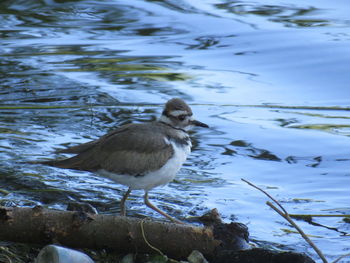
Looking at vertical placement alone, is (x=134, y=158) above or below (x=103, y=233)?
above

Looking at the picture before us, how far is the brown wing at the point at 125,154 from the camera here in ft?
21.2

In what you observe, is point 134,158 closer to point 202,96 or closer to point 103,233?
point 103,233

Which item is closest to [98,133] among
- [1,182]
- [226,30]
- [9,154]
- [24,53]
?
[9,154]

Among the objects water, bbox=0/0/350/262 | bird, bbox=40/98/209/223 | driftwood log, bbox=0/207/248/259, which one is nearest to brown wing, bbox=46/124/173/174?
bird, bbox=40/98/209/223

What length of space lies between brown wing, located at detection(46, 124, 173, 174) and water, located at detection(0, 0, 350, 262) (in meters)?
0.65

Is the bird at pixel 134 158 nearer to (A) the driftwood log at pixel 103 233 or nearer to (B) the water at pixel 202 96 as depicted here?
(B) the water at pixel 202 96

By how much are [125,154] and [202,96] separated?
419 cm

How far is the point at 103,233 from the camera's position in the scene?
5.45 meters

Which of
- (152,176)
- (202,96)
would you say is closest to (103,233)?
(152,176)

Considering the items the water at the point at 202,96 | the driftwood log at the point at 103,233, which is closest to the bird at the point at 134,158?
the water at the point at 202,96

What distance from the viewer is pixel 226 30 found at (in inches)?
530

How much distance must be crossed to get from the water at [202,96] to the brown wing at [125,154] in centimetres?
65

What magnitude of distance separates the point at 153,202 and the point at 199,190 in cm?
55

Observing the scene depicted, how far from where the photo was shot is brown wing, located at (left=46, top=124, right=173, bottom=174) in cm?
645
